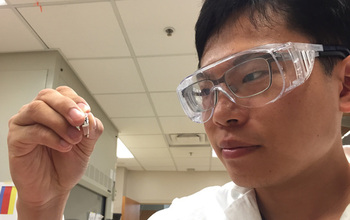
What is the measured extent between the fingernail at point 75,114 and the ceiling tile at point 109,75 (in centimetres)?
234

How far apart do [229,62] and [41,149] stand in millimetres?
624

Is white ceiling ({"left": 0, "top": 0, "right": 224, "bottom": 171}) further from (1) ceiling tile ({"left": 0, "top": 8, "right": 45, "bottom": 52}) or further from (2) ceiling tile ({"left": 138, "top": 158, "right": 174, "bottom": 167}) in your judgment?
(2) ceiling tile ({"left": 138, "top": 158, "right": 174, "bottom": 167})

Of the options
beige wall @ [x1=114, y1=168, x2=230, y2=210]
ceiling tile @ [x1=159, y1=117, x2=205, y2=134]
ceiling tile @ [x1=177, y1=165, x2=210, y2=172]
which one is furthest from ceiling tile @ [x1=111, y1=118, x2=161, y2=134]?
beige wall @ [x1=114, y1=168, x2=230, y2=210]

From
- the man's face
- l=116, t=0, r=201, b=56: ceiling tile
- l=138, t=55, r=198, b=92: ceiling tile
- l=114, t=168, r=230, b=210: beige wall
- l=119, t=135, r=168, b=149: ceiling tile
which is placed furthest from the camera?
l=114, t=168, r=230, b=210: beige wall

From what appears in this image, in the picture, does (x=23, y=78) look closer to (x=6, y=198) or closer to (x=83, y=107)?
(x=6, y=198)

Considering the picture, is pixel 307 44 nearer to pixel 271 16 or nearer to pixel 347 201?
pixel 271 16

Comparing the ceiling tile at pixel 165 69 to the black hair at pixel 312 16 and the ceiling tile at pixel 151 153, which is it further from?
the ceiling tile at pixel 151 153

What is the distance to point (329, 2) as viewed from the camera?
2.94 ft

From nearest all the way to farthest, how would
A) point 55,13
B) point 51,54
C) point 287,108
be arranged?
point 287,108 < point 55,13 < point 51,54

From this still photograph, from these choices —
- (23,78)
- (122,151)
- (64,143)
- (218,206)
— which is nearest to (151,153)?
(122,151)

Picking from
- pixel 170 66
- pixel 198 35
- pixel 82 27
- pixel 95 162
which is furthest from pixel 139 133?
pixel 198 35

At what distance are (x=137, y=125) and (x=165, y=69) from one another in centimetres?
169

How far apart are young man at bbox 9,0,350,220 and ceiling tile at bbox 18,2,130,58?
1699mm

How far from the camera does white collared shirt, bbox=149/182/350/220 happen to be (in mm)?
1056
